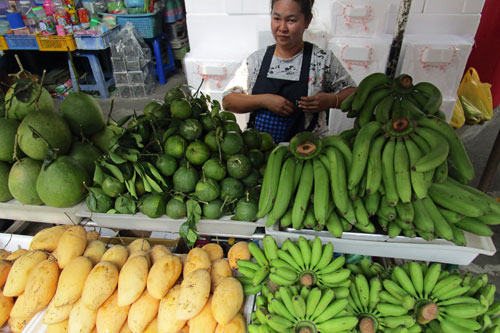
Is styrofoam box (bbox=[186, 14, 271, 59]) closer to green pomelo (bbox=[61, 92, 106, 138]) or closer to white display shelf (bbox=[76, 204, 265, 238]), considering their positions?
green pomelo (bbox=[61, 92, 106, 138])

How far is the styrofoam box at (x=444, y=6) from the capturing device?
3762mm

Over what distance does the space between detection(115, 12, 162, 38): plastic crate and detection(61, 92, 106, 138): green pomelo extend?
4.91m

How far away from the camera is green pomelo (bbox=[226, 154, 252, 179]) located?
1447 millimetres

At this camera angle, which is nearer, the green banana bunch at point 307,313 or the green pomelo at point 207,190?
the green banana bunch at point 307,313

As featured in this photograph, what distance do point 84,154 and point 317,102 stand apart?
4.97 ft

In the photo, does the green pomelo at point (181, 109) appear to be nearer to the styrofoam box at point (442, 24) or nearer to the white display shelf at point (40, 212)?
the white display shelf at point (40, 212)

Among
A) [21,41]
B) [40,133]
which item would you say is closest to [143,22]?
[21,41]

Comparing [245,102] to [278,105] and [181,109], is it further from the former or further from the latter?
[181,109]

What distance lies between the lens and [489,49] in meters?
4.70

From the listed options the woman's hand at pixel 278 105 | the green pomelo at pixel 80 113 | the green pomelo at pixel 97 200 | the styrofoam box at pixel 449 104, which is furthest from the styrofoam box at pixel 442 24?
the green pomelo at pixel 97 200

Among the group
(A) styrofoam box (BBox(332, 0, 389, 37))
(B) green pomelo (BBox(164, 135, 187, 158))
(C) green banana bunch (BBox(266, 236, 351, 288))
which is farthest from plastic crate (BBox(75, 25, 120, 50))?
(C) green banana bunch (BBox(266, 236, 351, 288))

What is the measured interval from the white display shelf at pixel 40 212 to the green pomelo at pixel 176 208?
52 centimetres

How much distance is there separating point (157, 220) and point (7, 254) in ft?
3.05

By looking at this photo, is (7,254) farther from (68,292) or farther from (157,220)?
(157,220)
